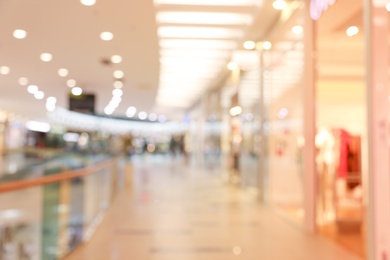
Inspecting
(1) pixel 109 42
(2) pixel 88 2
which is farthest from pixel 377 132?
(1) pixel 109 42

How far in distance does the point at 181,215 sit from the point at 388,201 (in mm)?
4573

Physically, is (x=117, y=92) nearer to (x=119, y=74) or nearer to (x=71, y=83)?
(x=119, y=74)

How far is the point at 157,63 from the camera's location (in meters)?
11.7

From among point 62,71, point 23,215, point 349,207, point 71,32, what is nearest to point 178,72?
point 62,71

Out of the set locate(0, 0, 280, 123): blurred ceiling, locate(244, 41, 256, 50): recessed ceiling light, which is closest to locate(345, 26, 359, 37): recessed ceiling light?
locate(0, 0, 280, 123): blurred ceiling

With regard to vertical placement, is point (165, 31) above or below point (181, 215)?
above

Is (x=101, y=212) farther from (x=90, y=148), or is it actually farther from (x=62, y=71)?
(x=62, y=71)

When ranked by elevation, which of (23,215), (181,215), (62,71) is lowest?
(181,215)

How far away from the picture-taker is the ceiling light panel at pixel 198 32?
9453 mm

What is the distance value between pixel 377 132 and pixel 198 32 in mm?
6305

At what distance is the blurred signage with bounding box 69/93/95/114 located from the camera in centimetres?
1209

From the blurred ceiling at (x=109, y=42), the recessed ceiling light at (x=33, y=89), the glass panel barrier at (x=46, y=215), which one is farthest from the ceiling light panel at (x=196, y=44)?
the glass panel barrier at (x=46, y=215)

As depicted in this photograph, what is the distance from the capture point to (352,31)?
23.9 feet

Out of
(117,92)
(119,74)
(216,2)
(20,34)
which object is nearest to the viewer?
(216,2)
